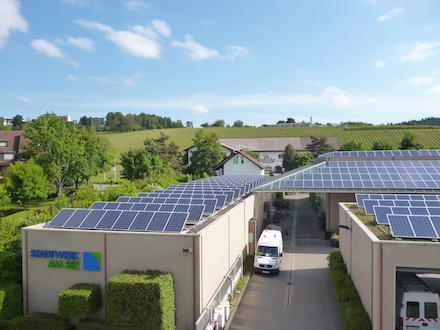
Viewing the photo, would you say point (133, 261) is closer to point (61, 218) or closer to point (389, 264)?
point (61, 218)

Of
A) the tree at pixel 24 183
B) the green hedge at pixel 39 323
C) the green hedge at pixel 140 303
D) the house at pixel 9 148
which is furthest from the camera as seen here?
the house at pixel 9 148

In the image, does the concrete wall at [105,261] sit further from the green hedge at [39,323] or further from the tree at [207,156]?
the tree at [207,156]

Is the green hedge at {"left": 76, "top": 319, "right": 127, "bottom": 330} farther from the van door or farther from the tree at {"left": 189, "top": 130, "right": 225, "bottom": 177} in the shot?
the tree at {"left": 189, "top": 130, "right": 225, "bottom": 177}

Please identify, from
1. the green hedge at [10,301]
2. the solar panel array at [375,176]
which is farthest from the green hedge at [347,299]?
the green hedge at [10,301]

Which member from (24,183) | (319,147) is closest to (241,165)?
(319,147)

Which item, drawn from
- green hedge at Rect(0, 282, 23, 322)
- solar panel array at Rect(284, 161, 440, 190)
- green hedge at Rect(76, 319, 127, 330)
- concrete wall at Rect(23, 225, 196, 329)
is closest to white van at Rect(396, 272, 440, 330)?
concrete wall at Rect(23, 225, 196, 329)
